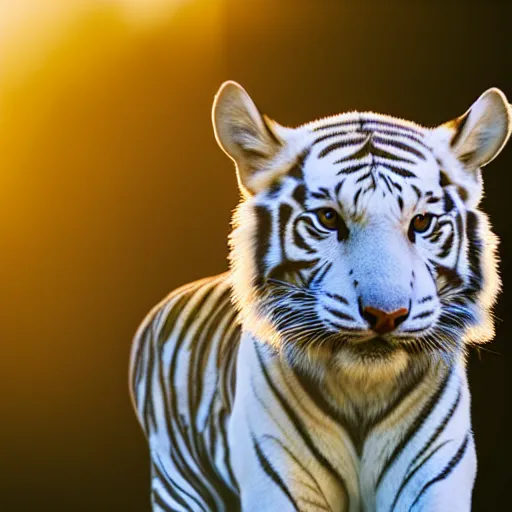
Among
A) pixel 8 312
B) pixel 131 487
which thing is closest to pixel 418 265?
pixel 131 487

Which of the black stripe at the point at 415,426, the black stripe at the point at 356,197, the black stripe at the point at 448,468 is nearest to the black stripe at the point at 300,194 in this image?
the black stripe at the point at 356,197

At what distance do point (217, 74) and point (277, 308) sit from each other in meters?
0.64

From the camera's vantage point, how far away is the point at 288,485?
1710 mm

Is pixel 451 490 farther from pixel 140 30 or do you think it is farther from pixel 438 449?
pixel 140 30

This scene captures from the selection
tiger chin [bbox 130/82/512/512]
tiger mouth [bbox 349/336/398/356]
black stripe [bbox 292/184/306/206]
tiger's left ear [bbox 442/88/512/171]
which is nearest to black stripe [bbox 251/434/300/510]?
tiger chin [bbox 130/82/512/512]

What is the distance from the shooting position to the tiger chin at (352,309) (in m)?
1.67

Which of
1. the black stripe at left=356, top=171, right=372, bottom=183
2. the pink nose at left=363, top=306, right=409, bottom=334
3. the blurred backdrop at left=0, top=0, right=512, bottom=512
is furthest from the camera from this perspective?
the blurred backdrop at left=0, top=0, right=512, bottom=512

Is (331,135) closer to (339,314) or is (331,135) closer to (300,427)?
(339,314)

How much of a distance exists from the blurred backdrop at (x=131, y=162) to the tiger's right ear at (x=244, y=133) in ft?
0.36

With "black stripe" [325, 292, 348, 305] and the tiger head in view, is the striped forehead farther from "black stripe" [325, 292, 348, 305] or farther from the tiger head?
"black stripe" [325, 292, 348, 305]

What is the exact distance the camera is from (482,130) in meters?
1.77

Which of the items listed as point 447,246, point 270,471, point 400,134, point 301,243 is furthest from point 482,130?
point 270,471

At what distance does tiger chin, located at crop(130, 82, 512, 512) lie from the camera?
65.9 inches

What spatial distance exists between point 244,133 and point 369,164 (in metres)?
0.30
